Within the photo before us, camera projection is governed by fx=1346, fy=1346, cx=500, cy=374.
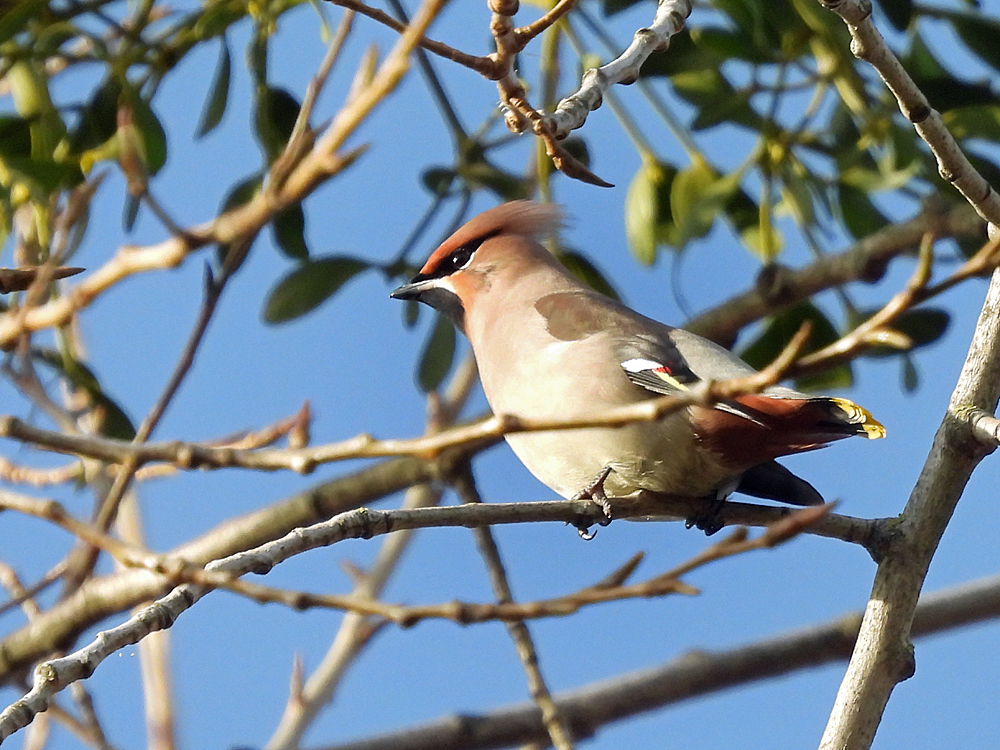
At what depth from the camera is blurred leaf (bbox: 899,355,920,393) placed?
250 centimetres

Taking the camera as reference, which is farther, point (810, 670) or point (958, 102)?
point (810, 670)

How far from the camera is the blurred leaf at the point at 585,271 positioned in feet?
8.81

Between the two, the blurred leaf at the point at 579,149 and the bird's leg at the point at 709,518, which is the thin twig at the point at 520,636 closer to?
the bird's leg at the point at 709,518

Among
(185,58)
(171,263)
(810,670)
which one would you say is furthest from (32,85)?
(810,670)

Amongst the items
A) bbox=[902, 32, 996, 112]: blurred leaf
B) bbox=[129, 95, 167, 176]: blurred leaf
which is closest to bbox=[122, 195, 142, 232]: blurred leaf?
bbox=[129, 95, 167, 176]: blurred leaf

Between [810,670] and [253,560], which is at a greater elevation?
[810,670]

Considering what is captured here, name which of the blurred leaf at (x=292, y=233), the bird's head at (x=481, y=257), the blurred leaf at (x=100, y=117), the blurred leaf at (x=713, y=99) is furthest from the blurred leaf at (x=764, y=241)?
the blurred leaf at (x=100, y=117)

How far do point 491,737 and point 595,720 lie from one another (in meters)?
0.20

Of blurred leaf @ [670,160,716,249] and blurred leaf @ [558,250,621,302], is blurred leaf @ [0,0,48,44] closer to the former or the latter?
blurred leaf @ [670,160,716,249]

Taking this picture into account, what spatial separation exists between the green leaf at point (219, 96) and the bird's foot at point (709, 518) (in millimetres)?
999

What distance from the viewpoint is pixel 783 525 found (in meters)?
1.03

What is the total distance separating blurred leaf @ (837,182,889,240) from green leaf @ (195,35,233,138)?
104 cm

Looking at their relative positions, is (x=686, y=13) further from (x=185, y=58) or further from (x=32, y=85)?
(x=32, y=85)

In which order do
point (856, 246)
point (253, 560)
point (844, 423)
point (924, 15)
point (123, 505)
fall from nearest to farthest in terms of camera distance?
point (253, 560) → point (844, 423) → point (924, 15) → point (856, 246) → point (123, 505)
